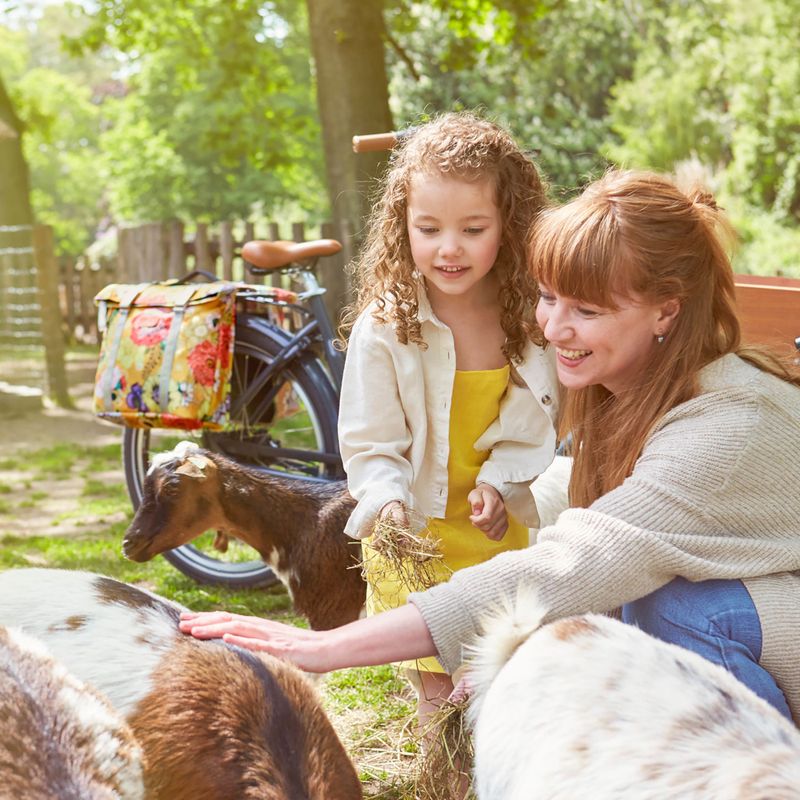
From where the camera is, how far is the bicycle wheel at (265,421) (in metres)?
4.26

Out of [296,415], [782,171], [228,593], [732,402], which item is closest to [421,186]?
[732,402]

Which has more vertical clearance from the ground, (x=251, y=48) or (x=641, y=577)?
(x=251, y=48)

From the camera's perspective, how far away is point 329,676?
369 centimetres

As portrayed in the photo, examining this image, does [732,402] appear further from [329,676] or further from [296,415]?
[296,415]

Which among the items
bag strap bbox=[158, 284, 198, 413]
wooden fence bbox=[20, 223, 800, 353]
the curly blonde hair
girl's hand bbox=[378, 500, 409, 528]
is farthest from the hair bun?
bag strap bbox=[158, 284, 198, 413]

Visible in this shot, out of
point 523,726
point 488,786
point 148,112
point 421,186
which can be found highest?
point 148,112

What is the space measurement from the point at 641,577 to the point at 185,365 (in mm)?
2546

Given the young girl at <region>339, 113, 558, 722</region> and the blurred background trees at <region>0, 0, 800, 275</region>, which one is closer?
the young girl at <region>339, 113, 558, 722</region>

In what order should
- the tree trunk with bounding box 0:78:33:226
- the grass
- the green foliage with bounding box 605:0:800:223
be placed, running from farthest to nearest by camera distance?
the green foliage with bounding box 605:0:800:223 < the tree trunk with bounding box 0:78:33:226 < the grass

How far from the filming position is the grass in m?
3.08

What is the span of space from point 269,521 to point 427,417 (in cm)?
94

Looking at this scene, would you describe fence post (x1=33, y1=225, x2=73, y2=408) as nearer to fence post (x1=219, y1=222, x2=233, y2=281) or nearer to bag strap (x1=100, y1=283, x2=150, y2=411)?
fence post (x1=219, y1=222, x2=233, y2=281)

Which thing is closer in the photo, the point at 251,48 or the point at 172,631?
the point at 172,631

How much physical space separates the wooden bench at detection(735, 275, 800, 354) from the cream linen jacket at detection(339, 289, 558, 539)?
0.72 meters
